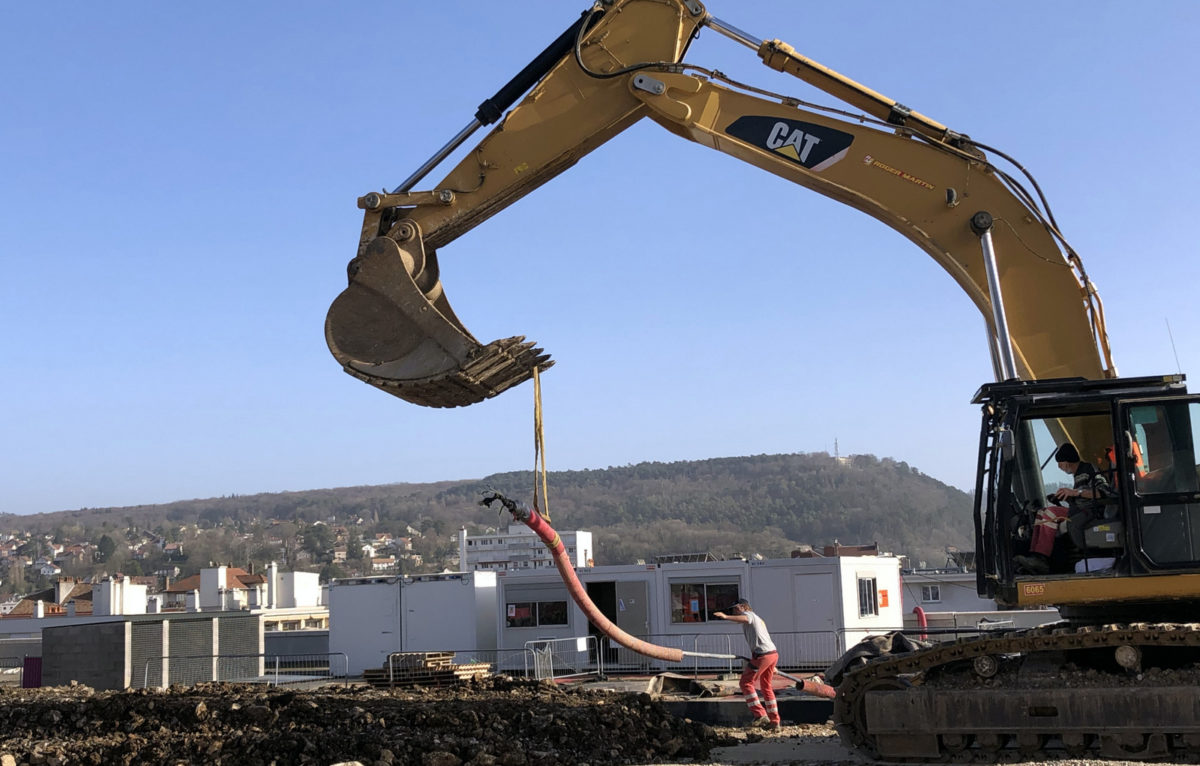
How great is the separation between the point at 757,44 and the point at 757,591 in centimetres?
1475

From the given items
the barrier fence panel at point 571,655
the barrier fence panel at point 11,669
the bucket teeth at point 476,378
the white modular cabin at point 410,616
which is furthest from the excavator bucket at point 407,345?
the barrier fence panel at point 11,669

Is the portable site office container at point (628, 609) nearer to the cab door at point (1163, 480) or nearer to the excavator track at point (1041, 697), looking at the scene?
the excavator track at point (1041, 697)

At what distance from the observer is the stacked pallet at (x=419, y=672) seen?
19.4 m

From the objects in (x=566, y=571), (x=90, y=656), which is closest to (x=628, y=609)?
(x=90, y=656)

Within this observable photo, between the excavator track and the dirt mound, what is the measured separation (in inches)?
84.9

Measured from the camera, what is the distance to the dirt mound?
981cm

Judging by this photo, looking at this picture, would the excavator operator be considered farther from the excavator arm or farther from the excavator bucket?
the excavator bucket

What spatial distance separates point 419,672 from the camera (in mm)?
19500

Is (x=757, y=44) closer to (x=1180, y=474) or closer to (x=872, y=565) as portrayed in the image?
(x=1180, y=474)

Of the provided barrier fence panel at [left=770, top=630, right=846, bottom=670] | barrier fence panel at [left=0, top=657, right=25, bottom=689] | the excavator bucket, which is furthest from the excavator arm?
barrier fence panel at [left=0, top=657, right=25, bottom=689]

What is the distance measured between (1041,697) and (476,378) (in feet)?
18.4

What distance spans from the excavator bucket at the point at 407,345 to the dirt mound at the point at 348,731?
3072 millimetres

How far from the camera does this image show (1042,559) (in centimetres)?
922

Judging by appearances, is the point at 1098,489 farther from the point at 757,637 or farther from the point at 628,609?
the point at 628,609
